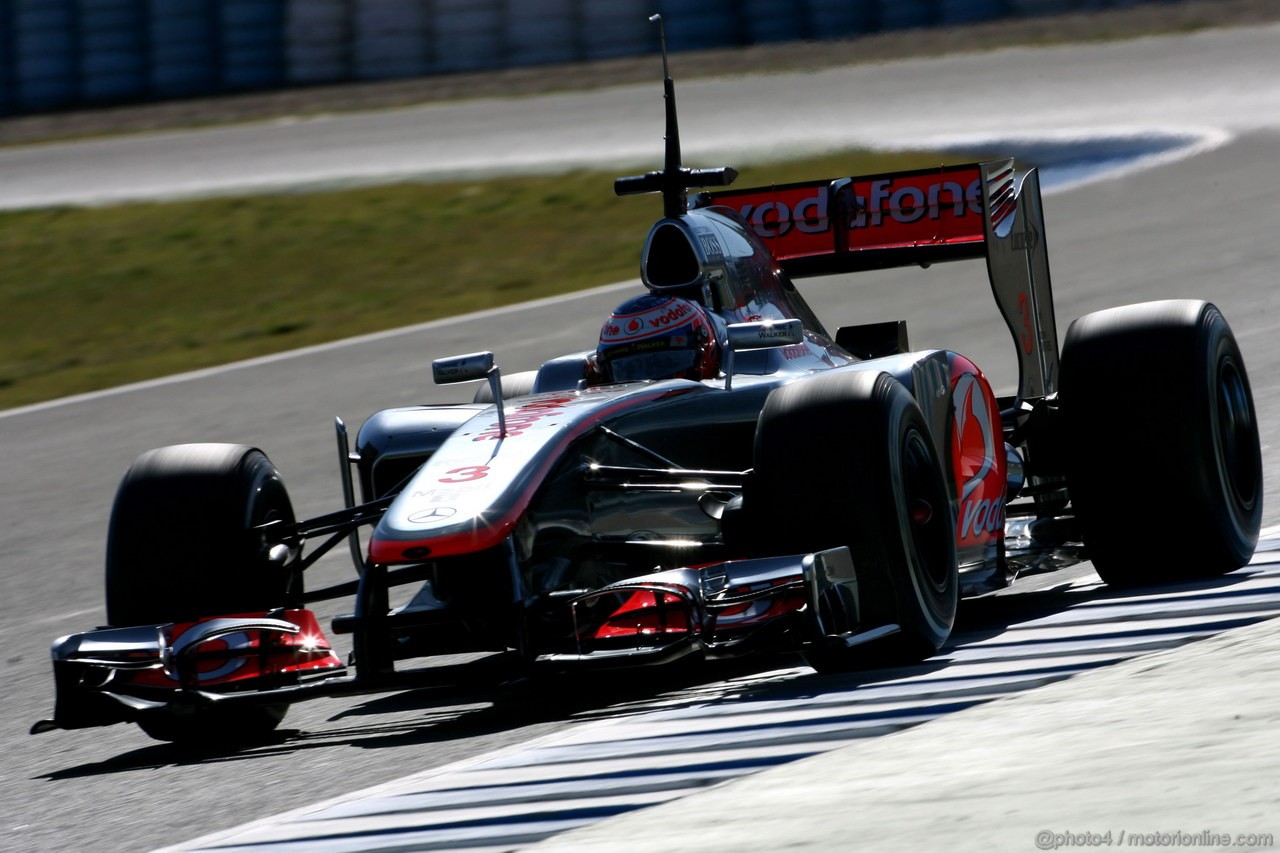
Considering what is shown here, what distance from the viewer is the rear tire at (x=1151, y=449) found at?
651cm

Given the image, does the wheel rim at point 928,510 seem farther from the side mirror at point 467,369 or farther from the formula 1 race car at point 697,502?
the side mirror at point 467,369

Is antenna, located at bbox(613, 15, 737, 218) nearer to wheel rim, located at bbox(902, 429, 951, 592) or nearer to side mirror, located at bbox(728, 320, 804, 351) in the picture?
side mirror, located at bbox(728, 320, 804, 351)

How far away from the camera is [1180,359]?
657 centimetres

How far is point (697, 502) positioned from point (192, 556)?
1712 mm

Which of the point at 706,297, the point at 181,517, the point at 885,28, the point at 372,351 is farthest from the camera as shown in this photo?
the point at 885,28

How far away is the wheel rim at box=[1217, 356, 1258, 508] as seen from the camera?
22.3 ft

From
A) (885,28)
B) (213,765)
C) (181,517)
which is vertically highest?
(885,28)

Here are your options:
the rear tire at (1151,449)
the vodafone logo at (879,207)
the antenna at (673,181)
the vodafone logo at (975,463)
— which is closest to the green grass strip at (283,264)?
the vodafone logo at (879,207)

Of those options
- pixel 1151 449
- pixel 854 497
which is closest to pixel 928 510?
pixel 854 497

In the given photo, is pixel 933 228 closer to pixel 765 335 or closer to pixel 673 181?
pixel 673 181

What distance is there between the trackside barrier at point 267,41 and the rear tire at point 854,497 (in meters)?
23.0

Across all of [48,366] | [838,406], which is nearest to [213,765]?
[838,406]

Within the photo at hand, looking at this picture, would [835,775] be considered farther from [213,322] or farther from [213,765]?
[213,322]

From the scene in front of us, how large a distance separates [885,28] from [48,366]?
12578mm
